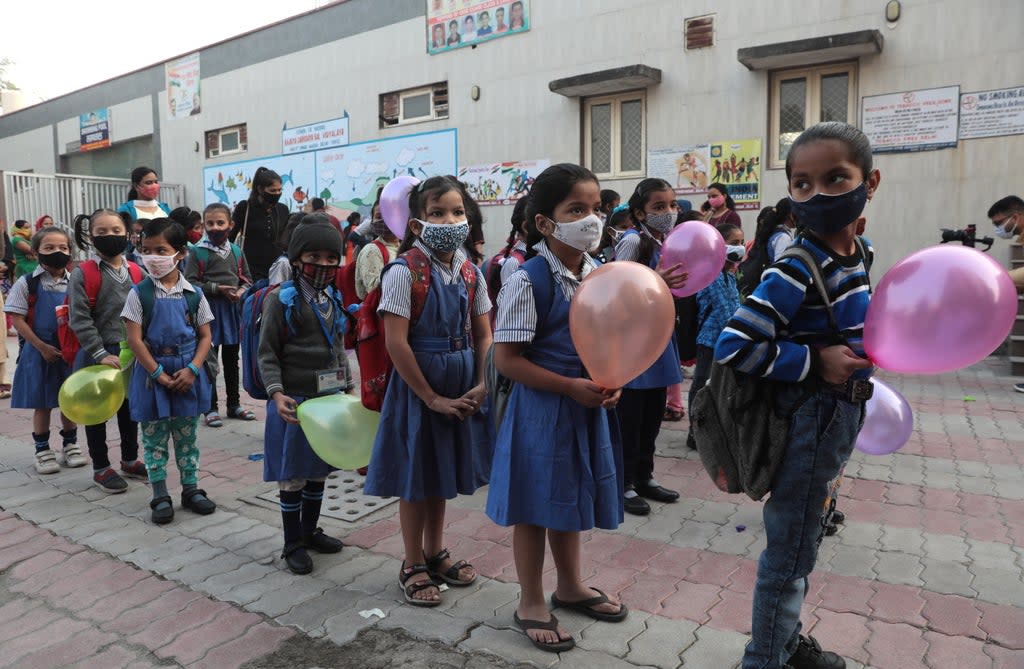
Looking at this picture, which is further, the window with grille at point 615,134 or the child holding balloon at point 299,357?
the window with grille at point 615,134

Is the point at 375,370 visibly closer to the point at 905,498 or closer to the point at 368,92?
the point at 905,498

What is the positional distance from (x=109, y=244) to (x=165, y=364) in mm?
980

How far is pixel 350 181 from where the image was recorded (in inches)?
591

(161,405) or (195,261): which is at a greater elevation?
(195,261)

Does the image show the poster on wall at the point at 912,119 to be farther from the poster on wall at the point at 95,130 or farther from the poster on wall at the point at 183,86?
the poster on wall at the point at 95,130

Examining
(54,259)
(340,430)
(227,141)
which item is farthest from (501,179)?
(340,430)

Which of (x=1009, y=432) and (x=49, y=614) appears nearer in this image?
(x=49, y=614)

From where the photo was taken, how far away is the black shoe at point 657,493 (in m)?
4.24

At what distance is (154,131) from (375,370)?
61.3 feet

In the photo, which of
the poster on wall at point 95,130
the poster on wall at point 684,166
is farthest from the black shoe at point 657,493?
the poster on wall at point 95,130

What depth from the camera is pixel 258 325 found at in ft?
11.4

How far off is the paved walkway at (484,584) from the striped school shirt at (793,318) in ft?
3.81

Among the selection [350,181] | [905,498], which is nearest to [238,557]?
[905,498]

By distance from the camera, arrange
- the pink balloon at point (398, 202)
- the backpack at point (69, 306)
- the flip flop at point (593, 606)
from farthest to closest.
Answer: the backpack at point (69, 306) → the pink balloon at point (398, 202) → the flip flop at point (593, 606)
